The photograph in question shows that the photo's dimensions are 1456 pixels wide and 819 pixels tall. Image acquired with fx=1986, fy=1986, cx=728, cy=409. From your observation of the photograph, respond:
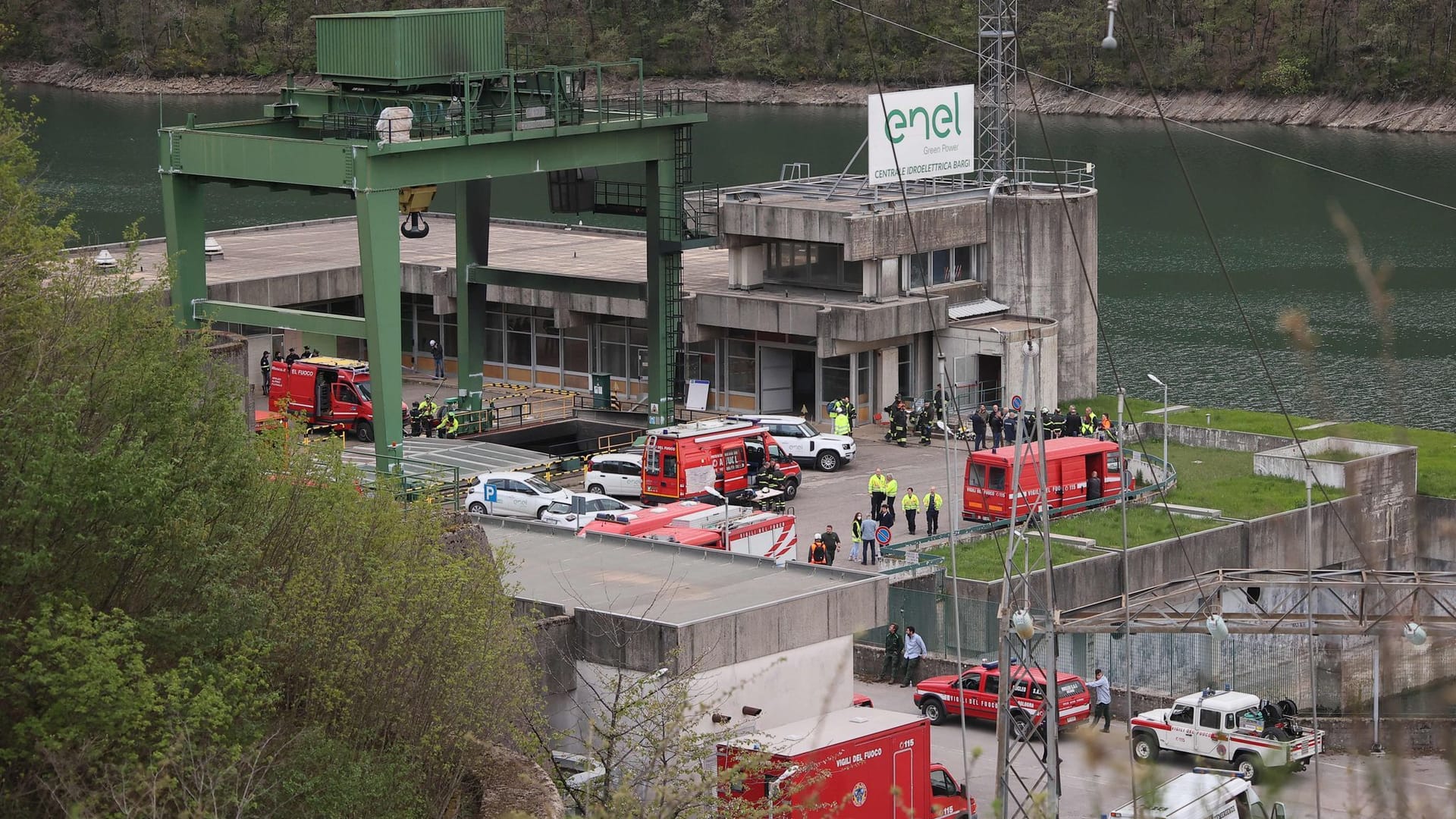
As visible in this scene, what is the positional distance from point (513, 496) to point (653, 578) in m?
11.0

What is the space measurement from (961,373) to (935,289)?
9.09ft

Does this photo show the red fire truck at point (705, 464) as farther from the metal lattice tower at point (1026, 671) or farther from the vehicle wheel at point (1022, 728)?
the vehicle wheel at point (1022, 728)

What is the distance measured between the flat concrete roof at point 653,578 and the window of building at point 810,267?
1964cm

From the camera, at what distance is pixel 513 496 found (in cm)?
4072

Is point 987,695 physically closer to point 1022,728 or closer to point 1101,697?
point 1101,697

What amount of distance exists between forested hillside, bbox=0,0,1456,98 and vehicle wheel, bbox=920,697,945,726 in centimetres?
9898

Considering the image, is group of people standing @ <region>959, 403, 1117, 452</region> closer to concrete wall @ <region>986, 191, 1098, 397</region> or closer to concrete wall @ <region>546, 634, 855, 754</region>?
concrete wall @ <region>986, 191, 1098, 397</region>

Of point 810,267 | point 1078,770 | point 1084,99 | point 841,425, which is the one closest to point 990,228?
point 810,267

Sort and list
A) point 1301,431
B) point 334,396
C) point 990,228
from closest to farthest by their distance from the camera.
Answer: point 1301,431 < point 334,396 < point 990,228

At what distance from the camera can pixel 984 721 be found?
30.5 m

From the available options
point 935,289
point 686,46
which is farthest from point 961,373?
point 686,46

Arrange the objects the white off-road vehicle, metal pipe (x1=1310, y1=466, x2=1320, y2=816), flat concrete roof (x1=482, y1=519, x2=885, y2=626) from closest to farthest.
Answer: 1. metal pipe (x1=1310, y1=466, x2=1320, y2=816)
2. flat concrete roof (x1=482, y1=519, x2=885, y2=626)
3. the white off-road vehicle

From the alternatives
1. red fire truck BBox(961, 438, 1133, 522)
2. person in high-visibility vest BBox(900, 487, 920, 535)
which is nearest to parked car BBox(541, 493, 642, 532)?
person in high-visibility vest BBox(900, 487, 920, 535)

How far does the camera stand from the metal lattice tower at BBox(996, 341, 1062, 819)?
20531 millimetres
